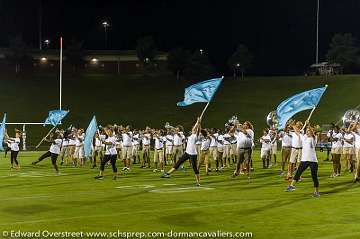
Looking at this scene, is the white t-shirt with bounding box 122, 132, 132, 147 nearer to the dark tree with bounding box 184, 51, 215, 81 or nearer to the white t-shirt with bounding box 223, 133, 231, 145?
the white t-shirt with bounding box 223, 133, 231, 145

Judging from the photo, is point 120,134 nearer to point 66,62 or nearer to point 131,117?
point 131,117

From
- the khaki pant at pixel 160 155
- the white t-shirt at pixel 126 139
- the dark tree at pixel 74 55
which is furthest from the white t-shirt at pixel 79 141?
the dark tree at pixel 74 55

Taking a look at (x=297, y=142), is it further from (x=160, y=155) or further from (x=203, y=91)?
(x=160, y=155)

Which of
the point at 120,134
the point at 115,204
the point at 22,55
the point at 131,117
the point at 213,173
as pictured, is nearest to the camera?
the point at 115,204

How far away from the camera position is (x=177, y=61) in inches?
2970

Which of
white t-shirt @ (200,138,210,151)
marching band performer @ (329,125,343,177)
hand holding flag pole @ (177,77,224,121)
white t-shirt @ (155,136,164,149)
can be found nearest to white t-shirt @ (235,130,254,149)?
hand holding flag pole @ (177,77,224,121)

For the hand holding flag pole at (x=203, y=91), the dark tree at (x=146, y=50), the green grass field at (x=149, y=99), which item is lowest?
the hand holding flag pole at (x=203, y=91)

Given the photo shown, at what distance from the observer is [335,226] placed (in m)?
11.8

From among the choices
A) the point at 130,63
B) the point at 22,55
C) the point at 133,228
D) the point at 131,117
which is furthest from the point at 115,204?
the point at 130,63

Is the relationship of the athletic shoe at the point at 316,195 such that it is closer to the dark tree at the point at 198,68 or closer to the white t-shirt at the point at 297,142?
the white t-shirt at the point at 297,142

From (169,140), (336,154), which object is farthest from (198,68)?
(336,154)

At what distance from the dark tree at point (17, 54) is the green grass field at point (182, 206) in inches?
2186

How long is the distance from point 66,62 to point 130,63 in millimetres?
9278

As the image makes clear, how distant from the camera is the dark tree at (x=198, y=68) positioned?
75875 millimetres
